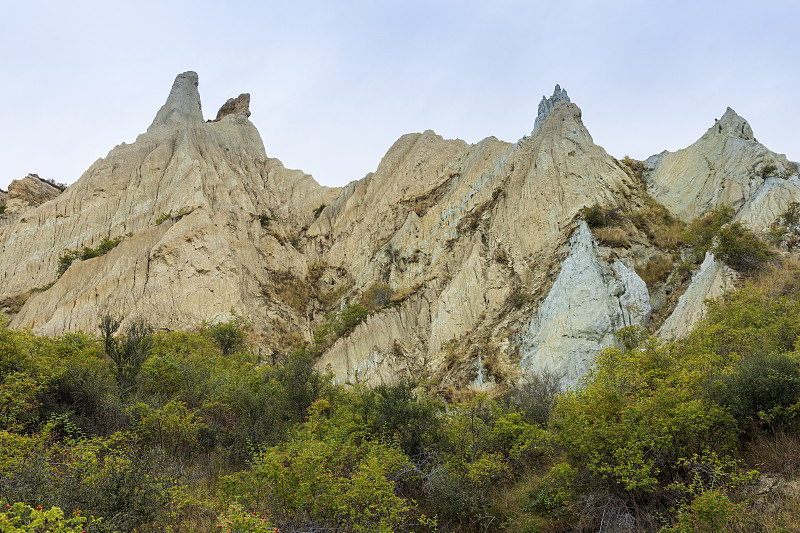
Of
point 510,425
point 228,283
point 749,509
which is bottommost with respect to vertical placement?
point 749,509

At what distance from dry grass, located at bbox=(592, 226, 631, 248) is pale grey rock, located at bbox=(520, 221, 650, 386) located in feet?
3.00

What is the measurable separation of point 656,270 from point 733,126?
44.3ft

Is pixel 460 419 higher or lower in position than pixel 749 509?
higher

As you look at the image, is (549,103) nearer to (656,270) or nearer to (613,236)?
(613,236)

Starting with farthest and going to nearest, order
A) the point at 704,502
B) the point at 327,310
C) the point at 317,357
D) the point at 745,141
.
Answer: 1. the point at 327,310
2. the point at 317,357
3. the point at 745,141
4. the point at 704,502

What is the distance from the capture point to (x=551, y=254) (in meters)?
23.4

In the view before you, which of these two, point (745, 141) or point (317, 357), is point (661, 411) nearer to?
point (317, 357)

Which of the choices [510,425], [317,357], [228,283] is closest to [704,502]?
[510,425]

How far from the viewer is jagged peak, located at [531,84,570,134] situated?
32.5 m

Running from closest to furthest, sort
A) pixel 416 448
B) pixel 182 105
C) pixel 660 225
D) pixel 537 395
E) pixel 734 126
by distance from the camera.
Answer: pixel 416 448 → pixel 537 395 → pixel 660 225 → pixel 734 126 → pixel 182 105

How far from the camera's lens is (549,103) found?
33.1 m

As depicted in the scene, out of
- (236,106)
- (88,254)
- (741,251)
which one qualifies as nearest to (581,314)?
(741,251)

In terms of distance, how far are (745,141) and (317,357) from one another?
28181mm

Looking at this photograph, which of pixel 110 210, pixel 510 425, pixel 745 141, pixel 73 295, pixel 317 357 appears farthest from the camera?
pixel 110 210
